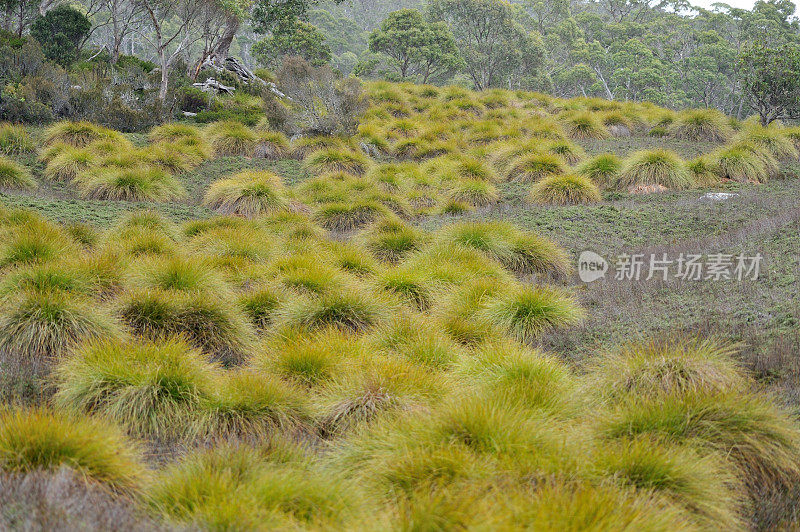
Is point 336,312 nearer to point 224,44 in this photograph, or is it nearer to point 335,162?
point 335,162

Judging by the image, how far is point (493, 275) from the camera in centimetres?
754

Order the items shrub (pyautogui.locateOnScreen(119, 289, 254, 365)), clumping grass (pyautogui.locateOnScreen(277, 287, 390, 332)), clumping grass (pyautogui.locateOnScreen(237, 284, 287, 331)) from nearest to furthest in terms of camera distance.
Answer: shrub (pyautogui.locateOnScreen(119, 289, 254, 365))
clumping grass (pyautogui.locateOnScreen(277, 287, 390, 332))
clumping grass (pyautogui.locateOnScreen(237, 284, 287, 331))

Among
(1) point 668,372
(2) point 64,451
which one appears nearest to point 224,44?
(2) point 64,451

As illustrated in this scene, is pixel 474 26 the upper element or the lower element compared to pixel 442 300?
upper

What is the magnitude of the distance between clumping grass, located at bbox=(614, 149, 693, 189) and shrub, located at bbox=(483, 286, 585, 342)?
262 inches

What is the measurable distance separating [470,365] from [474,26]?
29.5 metres

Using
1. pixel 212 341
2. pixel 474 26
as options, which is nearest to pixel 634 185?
pixel 212 341

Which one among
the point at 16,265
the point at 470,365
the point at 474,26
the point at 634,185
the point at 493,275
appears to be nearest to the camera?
the point at 470,365

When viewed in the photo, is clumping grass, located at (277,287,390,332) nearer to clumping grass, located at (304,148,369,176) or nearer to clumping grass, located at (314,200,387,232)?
clumping grass, located at (314,200,387,232)

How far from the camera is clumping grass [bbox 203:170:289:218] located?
35.4 feet

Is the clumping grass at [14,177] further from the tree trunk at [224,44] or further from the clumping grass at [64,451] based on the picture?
the tree trunk at [224,44]

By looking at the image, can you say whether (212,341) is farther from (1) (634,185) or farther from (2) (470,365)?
(1) (634,185)

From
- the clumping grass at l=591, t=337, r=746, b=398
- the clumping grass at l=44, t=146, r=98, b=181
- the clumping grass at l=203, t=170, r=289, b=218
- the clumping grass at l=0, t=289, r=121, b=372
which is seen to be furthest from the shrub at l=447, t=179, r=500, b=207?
the clumping grass at l=0, t=289, r=121, b=372

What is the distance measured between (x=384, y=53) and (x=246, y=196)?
26.0 metres
